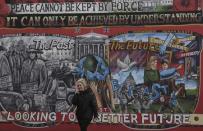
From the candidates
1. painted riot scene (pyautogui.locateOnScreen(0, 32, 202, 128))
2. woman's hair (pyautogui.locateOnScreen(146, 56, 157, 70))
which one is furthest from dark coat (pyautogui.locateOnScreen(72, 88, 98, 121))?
woman's hair (pyautogui.locateOnScreen(146, 56, 157, 70))

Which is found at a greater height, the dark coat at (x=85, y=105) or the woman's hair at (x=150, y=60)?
the woman's hair at (x=150, y=60)

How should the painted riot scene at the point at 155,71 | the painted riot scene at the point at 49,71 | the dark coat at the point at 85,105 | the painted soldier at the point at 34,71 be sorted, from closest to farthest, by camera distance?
the dark coat at the point at 85,105, the painted riot scene at the point at 155,71, the painted riot scene at the point at 49,71, the painted soldier at the point at 34,71

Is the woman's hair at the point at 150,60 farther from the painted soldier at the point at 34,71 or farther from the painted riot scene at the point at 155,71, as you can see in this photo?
the painted soldier at the point at 34,71

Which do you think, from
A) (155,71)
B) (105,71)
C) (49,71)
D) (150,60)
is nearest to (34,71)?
(49,71)

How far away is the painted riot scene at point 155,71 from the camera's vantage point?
1243cm

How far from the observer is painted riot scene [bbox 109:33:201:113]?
12430 mm

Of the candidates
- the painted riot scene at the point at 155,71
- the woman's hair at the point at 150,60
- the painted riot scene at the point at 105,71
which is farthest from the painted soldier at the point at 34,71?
the woman's hair at the point at 150,60

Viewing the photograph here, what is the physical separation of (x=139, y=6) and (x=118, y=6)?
1.55 ft

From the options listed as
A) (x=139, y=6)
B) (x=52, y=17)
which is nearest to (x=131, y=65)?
(x=139, y=6)

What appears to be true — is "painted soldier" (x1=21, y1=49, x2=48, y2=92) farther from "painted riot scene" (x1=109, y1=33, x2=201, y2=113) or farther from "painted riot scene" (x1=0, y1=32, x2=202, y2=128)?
"painted riot scene" (x1=109, y1=33, x2=201, y2=113)

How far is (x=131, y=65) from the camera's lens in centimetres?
1266

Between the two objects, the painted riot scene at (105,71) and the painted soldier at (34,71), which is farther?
the painted soldier at (34,71)

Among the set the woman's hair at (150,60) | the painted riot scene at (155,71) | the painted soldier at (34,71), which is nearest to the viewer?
the painted riot scene at (155,71)

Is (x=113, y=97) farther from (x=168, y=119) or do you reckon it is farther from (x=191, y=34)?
(x=191, y=34)
